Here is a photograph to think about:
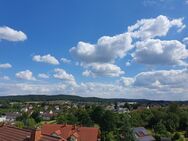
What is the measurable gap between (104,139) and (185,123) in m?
41.6

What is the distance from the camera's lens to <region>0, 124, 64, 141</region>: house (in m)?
31.2

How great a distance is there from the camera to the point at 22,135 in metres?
33.8

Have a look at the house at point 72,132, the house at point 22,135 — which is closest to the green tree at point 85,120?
the house at point 72,132

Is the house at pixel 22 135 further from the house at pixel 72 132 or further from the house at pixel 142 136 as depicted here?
the house at pixel 142 136

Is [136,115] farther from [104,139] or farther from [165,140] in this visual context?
[104,139]

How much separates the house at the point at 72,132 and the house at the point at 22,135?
18.7m

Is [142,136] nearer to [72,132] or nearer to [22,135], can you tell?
[72,132]

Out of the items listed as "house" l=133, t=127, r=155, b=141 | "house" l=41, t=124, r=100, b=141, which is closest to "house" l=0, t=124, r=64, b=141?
"house" l=41, t=124, r=100, b=141

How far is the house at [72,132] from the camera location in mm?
56344

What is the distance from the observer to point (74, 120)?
90875 millimetres

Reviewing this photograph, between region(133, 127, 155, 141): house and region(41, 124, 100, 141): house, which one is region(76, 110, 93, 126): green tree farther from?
region(41, 124, 100, 141): house

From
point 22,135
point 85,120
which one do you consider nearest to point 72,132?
point 22,135

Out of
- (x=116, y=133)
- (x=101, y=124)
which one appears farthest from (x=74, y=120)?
(x=116, y=133)

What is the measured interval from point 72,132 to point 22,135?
2499 cm
